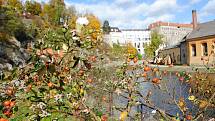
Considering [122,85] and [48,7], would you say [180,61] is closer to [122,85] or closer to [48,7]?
[48,7]

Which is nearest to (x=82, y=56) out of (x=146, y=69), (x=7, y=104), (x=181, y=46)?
(x=7, y=104)

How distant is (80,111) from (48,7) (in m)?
66.5

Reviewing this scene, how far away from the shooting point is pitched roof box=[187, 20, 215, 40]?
39.6m

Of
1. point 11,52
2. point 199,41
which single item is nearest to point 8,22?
point 11,52

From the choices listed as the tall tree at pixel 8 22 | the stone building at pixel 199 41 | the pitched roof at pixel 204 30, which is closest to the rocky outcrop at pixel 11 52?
the tall tree at pixel 8 22

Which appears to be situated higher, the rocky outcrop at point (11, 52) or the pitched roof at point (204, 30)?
the pitched roof at point (204, 30)

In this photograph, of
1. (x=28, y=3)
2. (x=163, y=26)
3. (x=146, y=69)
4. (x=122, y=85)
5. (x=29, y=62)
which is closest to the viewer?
(x=29, y=62)

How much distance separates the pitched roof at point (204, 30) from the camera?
3958 centimetres

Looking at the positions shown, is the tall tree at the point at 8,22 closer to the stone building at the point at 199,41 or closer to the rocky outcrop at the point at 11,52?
the rocky outcrop at the point at 11,52

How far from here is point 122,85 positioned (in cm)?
282

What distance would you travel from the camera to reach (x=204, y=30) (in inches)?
1625

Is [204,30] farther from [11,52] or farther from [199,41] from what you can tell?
[11,52]

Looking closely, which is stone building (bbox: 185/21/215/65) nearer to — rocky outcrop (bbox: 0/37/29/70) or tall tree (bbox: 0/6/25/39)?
rocky outcrop (bbox: 0/37/29/70)

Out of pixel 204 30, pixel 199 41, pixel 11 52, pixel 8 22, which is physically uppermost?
pixel 8 22
